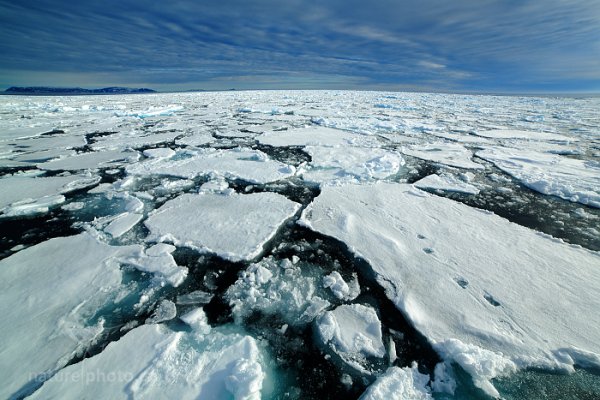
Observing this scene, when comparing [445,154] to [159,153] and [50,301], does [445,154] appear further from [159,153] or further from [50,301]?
[50,301]

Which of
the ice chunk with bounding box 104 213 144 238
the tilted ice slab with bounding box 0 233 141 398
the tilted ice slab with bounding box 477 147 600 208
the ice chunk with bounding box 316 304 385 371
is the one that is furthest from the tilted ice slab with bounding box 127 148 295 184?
the tilted ice slab with bounding box 477 147 600 208

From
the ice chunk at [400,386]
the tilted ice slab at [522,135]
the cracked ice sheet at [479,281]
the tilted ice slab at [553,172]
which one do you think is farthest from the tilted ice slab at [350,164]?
the tilted ice slab at [522,135]

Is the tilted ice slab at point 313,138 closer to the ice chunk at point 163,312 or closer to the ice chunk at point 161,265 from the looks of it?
the ice chunk at point 161,265

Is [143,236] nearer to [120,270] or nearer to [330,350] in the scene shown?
[120,270]

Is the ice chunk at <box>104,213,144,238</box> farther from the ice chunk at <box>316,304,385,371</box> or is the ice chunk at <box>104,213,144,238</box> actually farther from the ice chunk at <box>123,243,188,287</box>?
the ice chunk at <box>316,304,385,371</box>

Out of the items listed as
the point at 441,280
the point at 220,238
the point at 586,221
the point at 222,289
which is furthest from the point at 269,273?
the point at 586,221

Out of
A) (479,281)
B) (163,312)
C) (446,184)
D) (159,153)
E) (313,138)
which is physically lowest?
(159,153)

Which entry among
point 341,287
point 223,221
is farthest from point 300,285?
point 223,221
